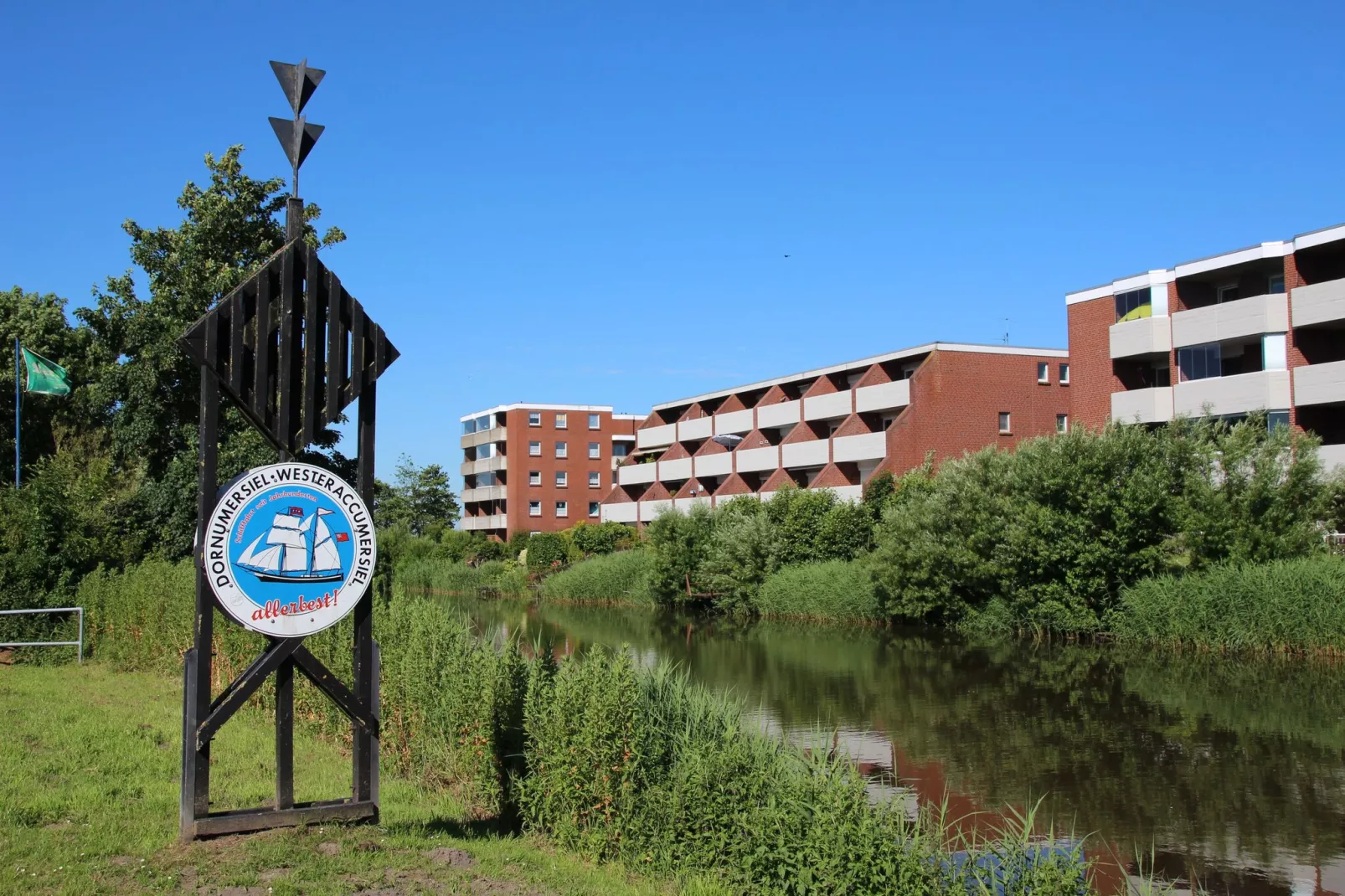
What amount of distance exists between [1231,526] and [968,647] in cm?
709

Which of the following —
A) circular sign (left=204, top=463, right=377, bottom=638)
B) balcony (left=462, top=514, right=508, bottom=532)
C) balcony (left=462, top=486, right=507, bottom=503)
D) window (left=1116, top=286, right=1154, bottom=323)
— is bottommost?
balcony (left=462, top=514, right=508, bottom=532)

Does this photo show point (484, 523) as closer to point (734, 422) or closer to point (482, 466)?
point (482, 466)

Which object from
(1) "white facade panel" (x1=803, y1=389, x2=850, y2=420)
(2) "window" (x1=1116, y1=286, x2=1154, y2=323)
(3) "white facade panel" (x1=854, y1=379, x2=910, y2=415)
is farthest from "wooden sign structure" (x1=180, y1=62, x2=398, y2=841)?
(1) "white facade panel" (x1=803, y1=389, x2=850, y2=420)

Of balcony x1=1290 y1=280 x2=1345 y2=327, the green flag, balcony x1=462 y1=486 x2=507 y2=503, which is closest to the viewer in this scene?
the green flag

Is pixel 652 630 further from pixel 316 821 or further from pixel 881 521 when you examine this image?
pixel 316 821

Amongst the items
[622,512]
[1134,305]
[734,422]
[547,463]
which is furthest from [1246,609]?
[547,463]

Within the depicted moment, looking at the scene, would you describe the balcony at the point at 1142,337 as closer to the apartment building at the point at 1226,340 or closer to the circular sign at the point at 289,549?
the apartment building at the point at 1226,340

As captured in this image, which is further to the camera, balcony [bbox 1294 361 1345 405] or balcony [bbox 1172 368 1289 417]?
balcony [bbox 1172 368 1289 417]

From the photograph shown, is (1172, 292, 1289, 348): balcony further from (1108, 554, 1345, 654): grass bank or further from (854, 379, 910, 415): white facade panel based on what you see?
(1108, 554, 1345, 654): grass bank

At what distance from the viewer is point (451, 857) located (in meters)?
6.55

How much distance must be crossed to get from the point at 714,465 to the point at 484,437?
3180cm

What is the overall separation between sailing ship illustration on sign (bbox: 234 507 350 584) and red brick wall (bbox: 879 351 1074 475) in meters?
43.7

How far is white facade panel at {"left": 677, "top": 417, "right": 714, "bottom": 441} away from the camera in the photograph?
66438 millimetres

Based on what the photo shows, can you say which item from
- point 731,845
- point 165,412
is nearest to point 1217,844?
point 731,845
